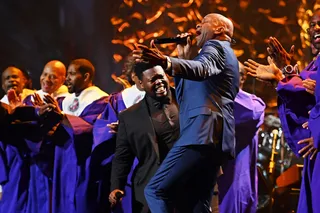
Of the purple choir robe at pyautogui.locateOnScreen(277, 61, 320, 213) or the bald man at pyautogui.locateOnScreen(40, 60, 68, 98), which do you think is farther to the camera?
the bald man at pyautogui.locateOnScreen(40, 60, 68, 98)

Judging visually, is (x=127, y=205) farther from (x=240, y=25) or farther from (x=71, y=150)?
(x=240, y=25)

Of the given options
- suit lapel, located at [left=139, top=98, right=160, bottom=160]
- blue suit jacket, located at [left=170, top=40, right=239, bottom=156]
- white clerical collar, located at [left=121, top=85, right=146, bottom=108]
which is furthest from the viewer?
white clerical collar, located at [left=121, top=85, right=146, bottom=108]

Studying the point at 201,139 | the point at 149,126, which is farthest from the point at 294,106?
the point at 149,126

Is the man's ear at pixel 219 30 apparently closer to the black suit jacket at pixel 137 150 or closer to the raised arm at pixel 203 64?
the raised arm at pixel 203 64

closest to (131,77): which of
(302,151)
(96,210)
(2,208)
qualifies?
(96,210)

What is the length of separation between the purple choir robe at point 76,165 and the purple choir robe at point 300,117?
195 centimetres

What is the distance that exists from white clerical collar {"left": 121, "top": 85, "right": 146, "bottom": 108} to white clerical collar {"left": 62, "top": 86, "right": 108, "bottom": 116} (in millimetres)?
502

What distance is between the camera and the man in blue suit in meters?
3.73

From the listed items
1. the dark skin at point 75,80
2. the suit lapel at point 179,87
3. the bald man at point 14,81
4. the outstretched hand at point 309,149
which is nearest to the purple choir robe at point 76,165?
the dark skin at point 75,80

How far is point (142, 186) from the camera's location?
4.38 meters

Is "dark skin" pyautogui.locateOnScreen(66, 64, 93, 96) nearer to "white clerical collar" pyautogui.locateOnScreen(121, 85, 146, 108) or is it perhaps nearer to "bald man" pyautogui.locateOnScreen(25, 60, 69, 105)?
"bald man" pyautogui.locateOnScreen(25, 60, 69, 105)

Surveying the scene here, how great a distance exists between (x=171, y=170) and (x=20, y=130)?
90.5 inches

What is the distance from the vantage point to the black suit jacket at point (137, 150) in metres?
4.32

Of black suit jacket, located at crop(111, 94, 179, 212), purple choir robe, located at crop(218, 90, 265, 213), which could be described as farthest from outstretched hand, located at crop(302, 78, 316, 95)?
purple choir robe, located at crop(218, 90, 265, 213)
